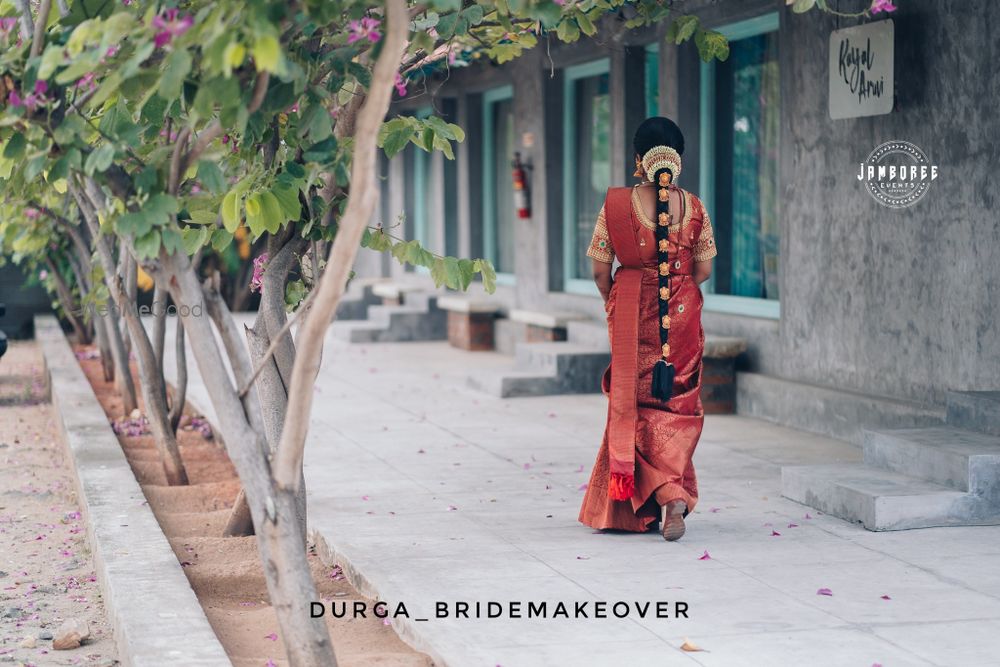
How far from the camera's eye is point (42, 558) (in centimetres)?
656

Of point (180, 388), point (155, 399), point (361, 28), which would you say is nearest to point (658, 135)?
point (361, 28)

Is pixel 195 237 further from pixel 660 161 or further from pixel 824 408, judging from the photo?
pixel 824 408

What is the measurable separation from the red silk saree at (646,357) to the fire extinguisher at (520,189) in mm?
7951

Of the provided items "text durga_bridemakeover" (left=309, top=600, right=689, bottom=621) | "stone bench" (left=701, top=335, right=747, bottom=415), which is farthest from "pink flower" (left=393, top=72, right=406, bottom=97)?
"stone bench" (left=701, top=335, right=747, bottom=415)

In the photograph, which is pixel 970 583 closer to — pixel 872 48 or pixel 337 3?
pixel 337 3

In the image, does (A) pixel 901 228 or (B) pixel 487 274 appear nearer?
(B) pixel 487 274

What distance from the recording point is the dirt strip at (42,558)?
203 inches

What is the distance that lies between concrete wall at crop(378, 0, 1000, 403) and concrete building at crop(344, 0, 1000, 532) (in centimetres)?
1

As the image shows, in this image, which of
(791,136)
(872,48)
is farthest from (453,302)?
(872,48)

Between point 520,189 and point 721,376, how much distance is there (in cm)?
473

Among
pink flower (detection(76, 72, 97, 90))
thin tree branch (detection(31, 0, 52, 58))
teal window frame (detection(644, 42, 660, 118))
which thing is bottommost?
pink flower (detection(76, 72, 97, 90))

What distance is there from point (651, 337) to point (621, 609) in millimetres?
1524

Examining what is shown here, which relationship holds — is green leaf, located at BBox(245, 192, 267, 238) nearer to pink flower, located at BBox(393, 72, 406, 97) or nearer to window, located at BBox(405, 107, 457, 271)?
pink flower, located at BBox(393, 72, 406, 97)

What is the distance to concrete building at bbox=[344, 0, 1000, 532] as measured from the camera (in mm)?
7711
